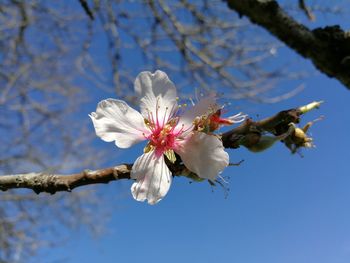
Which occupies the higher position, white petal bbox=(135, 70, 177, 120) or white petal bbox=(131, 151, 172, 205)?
white petal bbox=(135, 70, 177, 120)

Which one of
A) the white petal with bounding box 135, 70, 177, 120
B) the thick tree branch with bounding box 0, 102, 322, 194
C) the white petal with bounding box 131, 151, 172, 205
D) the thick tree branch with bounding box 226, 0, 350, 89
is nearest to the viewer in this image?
the thick tree branch with bounding box 0, 102, 322, 194

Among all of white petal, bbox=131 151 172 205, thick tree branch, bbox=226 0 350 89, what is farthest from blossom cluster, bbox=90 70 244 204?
thick tree branch, bbox=226 0 350 89

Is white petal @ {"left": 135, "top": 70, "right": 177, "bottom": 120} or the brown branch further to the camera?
white petal @ {"left": 135, "top": 70, "right": 177, "bottom": 120}

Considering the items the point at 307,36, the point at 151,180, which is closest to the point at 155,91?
the point at 151,180

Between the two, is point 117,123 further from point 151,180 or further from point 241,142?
point 241,142

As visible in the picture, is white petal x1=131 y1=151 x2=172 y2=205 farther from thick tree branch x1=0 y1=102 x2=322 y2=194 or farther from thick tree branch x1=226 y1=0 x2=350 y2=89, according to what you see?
thick tree branch x1=226 y1=0 x2=350 y2=89

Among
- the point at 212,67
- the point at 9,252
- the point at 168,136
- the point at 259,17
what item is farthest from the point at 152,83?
the point at 9,252

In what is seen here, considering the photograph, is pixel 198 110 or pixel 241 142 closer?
pixel 241 142

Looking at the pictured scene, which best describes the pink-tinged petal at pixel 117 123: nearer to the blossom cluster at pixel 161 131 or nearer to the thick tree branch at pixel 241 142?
the blossom cluster at pixel 161 131

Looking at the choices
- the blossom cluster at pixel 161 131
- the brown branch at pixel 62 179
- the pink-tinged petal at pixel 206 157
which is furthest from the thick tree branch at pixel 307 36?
the brown branch at pixel 62 179
